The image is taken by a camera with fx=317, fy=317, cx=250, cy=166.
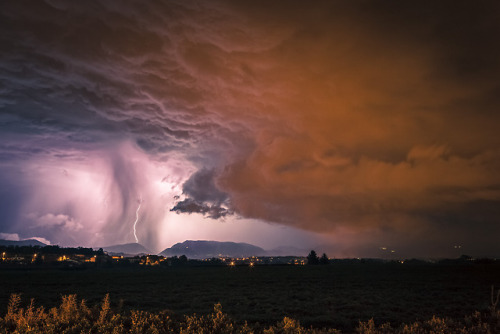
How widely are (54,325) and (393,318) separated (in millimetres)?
22688

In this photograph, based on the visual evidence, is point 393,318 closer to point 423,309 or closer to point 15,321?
point 423,309

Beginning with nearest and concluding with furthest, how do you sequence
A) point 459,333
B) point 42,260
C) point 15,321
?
point 459,333 → point 15,321 → point 42,260

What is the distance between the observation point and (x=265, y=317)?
24141 mm

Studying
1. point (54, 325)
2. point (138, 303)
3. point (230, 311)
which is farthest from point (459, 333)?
point (138, 303)

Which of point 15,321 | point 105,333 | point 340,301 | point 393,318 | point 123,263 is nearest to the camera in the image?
point 105,333

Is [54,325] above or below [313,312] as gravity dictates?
above

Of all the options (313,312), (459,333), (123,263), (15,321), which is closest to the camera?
(459,333)

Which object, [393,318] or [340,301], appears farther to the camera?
[340,301]

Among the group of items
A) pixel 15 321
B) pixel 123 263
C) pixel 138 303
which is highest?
pixel 15 321

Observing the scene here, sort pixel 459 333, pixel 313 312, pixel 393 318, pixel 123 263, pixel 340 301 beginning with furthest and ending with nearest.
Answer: pixel 123 263
pixel 340 301
pixel 313 312
pixel 393 318
pixel 459 333

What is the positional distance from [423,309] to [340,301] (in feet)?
25.6

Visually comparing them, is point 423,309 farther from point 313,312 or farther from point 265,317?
point 265,317

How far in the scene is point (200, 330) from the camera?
9.62 metres

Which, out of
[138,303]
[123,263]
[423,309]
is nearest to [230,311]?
[138,303]
